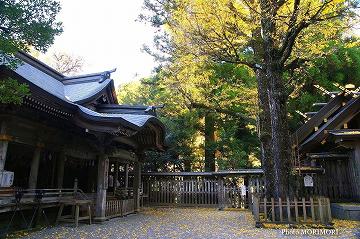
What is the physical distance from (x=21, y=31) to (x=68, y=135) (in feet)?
→ 20.3

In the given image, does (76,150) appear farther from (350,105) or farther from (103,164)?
(350,105)

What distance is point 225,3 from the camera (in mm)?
9555

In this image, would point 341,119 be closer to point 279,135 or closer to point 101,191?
point 279,135

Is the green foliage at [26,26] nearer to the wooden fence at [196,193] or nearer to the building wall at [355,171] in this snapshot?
the building wall at [355,171]

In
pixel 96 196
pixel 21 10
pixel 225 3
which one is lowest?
pixel 96 196

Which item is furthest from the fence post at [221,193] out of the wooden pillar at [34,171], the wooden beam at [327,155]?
the wooden pillar at [34,171]

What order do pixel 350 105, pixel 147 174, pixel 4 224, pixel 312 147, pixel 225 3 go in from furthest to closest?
pixel 147 174
pixel 312 147
pixel 350 105
pixel 225 3
pixel 4 224

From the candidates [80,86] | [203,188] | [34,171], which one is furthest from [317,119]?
[34,171]

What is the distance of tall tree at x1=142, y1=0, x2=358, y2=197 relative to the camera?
360 inches

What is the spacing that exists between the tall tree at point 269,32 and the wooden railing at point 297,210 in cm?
65

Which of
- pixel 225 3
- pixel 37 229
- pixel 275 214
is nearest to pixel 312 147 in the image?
pixel 275 214

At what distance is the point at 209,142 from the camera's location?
71.2ft

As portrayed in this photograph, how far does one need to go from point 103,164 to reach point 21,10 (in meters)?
6.62

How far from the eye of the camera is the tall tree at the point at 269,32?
914 centimetres
